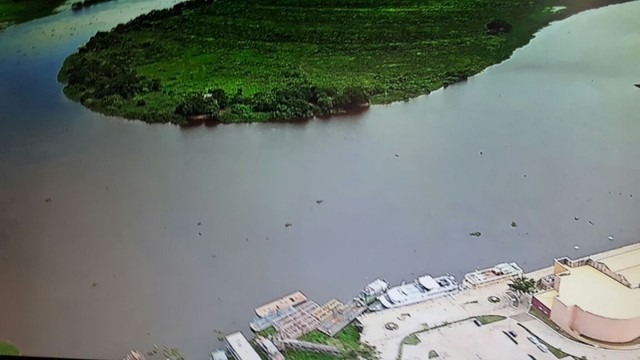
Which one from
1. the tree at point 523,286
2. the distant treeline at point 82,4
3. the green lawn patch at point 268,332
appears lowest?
the green lawn patch at point 268,332

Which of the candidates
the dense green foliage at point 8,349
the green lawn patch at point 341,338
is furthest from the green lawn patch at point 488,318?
the dense green foliage at point 8,349

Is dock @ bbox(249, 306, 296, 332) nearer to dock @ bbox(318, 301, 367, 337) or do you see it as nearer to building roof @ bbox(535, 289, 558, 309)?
dock @ bbox(318, 301, 367, 337)

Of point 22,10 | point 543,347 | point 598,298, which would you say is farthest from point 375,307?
point 22,10

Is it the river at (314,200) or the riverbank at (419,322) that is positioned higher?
the river at (314,200)

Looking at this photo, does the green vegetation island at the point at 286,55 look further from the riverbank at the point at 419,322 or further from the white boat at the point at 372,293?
the riverbank at the point at 419,322

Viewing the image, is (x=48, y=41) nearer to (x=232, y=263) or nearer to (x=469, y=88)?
(x=232, y=263)

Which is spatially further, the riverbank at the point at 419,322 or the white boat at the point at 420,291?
the white boat at the point at 420,291
